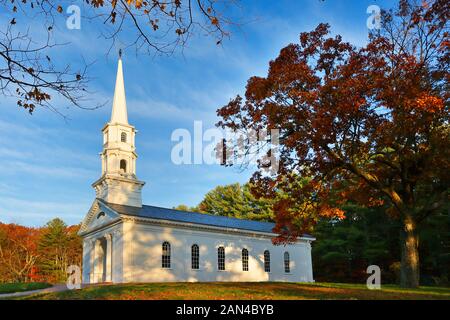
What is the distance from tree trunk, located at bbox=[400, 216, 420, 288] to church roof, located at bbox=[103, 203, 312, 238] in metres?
17.7

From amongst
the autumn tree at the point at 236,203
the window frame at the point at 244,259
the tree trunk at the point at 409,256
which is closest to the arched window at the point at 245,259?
the window frame at the point at 244,259

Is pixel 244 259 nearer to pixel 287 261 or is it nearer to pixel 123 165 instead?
pixel 287 261

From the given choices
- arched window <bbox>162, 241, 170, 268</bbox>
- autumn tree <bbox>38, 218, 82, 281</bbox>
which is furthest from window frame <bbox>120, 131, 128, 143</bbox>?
autumn tree <bbox>38, 218, 82, 281</bbox>

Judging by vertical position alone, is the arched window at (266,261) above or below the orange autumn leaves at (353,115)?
below

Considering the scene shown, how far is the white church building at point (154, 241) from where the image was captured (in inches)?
1199

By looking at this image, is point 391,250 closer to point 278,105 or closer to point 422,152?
point 422,152

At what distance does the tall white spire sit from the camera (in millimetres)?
37469

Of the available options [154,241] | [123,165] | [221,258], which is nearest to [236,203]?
[221,258]

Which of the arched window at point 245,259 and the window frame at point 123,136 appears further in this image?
the window frame at point 123,136

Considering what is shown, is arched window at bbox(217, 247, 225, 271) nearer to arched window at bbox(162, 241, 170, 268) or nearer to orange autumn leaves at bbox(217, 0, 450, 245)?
arched window at bbox(162, 241, 170, 268)

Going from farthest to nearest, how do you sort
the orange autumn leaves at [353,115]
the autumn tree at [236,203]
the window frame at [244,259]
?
1. the autumn tree at [236,203]
2. the window frame at [244,259]
3. the orange autumn leaves at [353,115]

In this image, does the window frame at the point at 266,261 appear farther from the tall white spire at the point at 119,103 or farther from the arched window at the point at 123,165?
the tall white spire at the point at 119,103

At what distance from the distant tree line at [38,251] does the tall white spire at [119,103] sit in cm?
3368

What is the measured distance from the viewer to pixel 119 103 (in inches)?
1501
